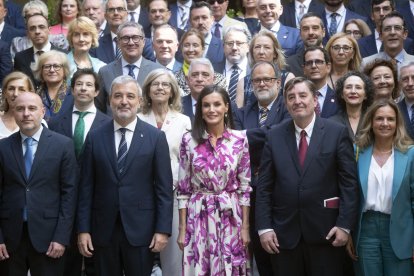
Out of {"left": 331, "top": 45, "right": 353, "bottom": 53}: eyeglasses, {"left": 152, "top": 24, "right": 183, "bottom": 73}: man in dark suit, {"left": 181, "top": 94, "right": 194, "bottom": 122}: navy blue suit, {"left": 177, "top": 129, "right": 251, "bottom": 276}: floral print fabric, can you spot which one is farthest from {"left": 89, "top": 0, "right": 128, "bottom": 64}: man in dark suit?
{"left": 177, "top": 129, "right": 251, "bottom": 276}: floral print fabric

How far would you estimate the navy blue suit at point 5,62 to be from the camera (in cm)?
1041

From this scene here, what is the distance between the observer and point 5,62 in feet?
34.3

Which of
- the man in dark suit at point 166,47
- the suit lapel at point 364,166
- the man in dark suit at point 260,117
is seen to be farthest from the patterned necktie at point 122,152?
the man in dark suit at point 166,47

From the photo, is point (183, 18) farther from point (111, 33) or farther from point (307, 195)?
point (307, 195)

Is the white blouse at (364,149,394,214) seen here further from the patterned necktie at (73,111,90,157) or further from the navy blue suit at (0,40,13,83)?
the navy blue suit at (0,40,13,83)

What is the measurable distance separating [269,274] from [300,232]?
0.82 meters

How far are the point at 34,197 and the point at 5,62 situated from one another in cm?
324

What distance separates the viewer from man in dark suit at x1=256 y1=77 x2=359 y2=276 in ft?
24.4

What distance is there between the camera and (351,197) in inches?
292

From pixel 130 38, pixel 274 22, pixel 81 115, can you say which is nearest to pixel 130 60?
pixel 130 38

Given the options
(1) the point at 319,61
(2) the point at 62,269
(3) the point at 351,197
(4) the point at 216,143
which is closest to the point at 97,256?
(2) the point at 62,269

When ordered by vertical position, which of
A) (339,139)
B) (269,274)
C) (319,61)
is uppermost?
(319,61)

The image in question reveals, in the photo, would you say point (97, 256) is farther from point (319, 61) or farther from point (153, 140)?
point (319, 61)

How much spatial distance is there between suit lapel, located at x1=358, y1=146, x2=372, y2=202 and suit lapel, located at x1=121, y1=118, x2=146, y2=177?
1.86m
